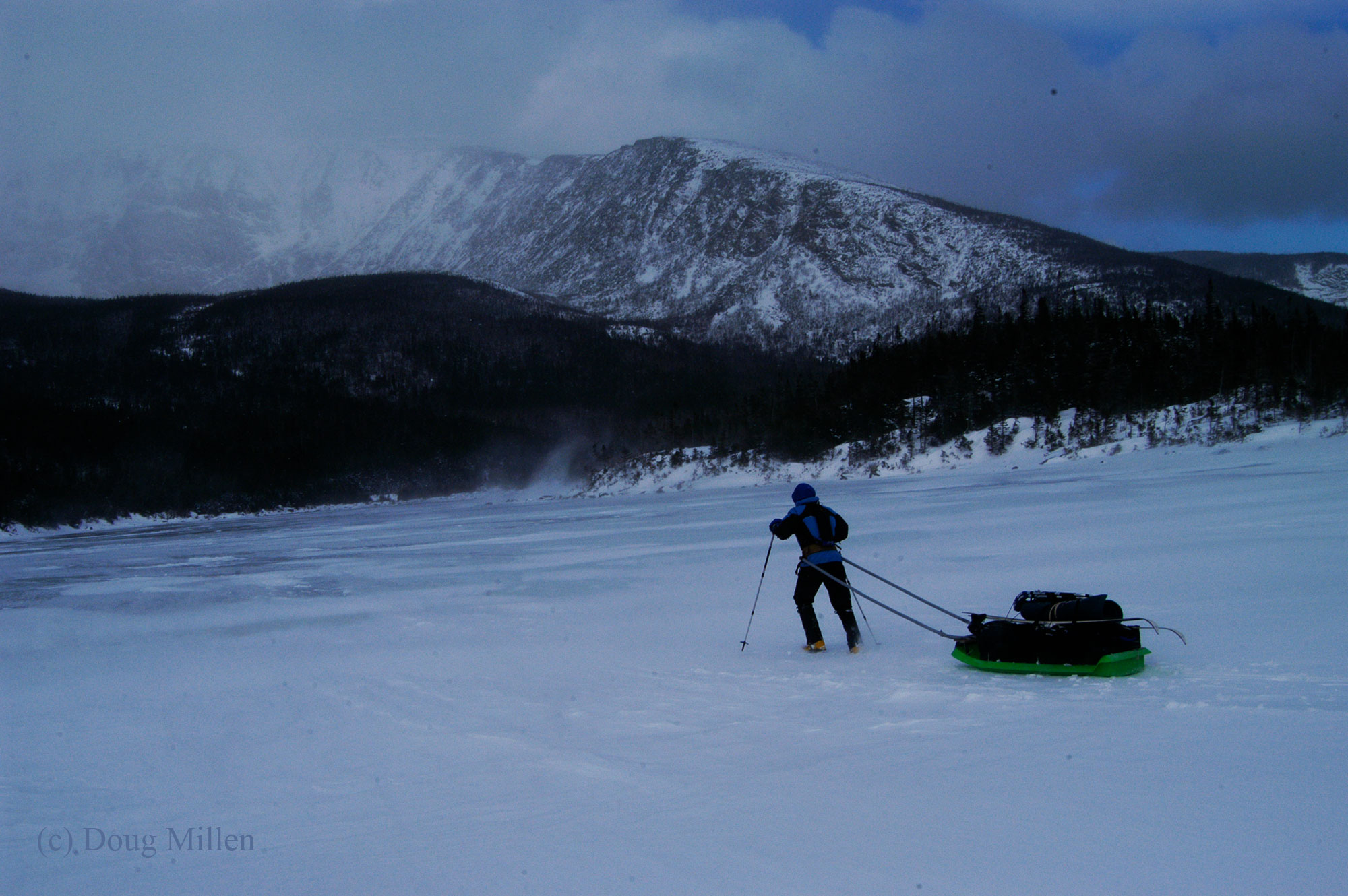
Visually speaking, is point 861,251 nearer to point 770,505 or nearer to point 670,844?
point 770,505

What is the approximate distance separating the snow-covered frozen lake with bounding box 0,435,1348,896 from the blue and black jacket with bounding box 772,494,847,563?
1043 mm

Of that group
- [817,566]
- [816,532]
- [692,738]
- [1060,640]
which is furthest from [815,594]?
[692,738]

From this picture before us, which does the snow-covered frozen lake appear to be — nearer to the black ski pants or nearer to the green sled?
the green sled

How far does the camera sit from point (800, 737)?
221 inches

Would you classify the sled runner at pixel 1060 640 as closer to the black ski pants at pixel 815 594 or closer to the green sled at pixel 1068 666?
the green sled at pixel 1068 666

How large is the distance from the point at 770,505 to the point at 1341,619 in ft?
72.7

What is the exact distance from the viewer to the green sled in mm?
6527

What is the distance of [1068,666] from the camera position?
22.3 ft

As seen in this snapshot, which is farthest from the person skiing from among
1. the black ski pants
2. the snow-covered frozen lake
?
the snow-covered frozen lake

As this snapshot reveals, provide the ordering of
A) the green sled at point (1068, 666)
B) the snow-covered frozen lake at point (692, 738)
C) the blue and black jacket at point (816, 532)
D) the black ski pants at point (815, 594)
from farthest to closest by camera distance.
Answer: the blue and black jacket at point (816, 532)
the black ski pants at point (815, 594)
the green sled at point (1068, 666)
the snow-covered frozen lake at point (692, 738)

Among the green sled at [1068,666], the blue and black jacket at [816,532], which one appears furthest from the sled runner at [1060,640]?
the blue and black jacket at [816,532]

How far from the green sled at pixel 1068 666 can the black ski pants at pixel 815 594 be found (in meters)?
1.28

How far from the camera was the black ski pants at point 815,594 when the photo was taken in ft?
28.0

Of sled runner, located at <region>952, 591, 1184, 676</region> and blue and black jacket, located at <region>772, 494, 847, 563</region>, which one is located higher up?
blue and black jacket, located at <region>772, 494, 847, 563</region>
